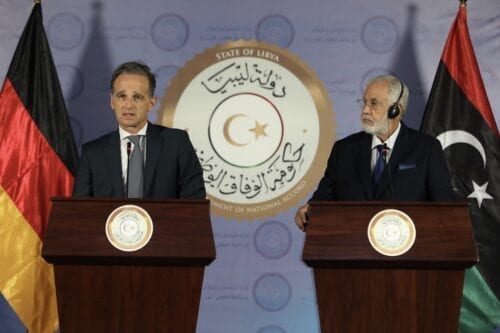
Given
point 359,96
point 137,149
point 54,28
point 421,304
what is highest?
point 54,28

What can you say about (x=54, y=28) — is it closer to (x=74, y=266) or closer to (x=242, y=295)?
(x=242, y=295)

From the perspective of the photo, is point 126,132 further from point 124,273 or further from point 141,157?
point 124,273

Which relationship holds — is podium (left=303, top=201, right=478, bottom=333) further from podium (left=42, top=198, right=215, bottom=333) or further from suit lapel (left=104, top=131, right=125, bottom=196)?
suit lapel (left=104, top=131, right=125, bottom=196)

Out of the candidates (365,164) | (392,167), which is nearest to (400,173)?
(392,167)

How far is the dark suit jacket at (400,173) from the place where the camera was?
11.5 feet

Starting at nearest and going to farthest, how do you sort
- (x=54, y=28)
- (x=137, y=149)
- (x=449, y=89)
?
(x=137, y=149)
(x=449, y=89)
(x=54, y=28)

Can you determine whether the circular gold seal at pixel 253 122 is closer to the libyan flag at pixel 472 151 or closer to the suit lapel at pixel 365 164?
the libyan flag at pixel 472 151

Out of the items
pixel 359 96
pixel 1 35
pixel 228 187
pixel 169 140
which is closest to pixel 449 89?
pixel 359 96

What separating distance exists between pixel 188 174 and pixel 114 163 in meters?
0.29

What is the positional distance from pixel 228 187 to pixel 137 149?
63.2 inches

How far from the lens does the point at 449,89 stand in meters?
4.91

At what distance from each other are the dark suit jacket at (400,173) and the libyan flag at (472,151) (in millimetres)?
1245

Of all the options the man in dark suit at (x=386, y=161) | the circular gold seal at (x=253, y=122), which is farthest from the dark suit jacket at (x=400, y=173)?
the circular gold seal at (x=253, y=122)

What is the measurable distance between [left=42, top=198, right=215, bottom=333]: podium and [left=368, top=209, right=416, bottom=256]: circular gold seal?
1.76 feet
